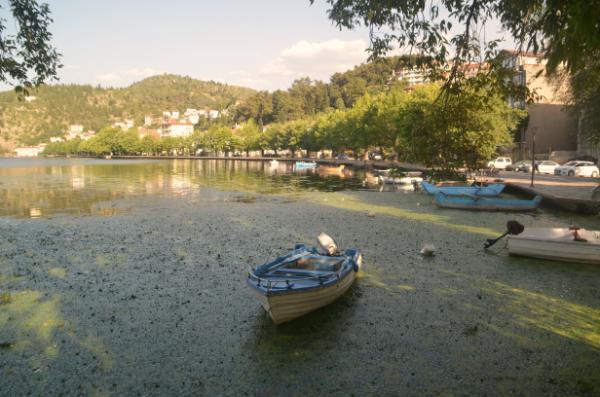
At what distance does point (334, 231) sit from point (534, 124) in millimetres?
58235

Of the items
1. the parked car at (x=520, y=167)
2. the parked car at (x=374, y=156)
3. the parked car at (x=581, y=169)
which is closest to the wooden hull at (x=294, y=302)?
the parked car at (x=581, y=169)

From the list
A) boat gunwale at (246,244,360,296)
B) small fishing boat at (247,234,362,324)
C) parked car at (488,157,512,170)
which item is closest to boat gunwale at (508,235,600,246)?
small fishing boat at (247,234,362,324)

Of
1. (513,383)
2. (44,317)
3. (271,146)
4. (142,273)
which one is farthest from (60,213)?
(271,146)

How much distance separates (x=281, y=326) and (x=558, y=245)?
12.8 meters

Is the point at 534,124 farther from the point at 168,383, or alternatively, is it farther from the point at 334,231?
the point at 168,383

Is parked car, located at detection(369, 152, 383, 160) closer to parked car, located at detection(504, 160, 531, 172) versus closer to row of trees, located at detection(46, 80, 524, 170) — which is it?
row of trees, located at detection(46, 80, 524, 170)

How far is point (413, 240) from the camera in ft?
78.8

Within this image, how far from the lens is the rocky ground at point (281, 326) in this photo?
9.96 metres

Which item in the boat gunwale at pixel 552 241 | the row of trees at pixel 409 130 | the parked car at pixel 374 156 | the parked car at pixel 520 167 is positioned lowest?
the boat gunwale at pixel 552 241

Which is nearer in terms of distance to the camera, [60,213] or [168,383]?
[168,383]

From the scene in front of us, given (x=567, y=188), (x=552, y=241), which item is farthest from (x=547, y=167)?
(x=552, y=241)

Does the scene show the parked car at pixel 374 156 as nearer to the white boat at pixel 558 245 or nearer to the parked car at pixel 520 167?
the parked car at pixel 520 167

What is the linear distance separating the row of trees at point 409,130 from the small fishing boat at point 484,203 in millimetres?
3763

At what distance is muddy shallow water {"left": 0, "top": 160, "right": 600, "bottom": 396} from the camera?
9984 millimetres
